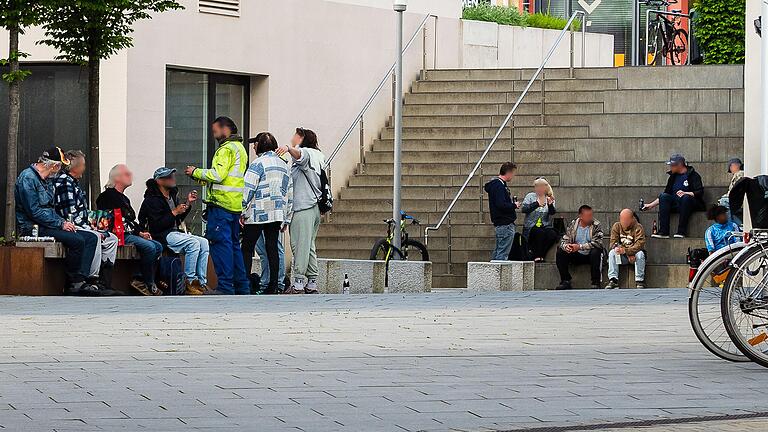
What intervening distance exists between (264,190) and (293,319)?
4538mm

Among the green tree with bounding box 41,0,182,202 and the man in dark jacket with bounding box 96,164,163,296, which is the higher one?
the green tree with bounding box 41,0,182,202

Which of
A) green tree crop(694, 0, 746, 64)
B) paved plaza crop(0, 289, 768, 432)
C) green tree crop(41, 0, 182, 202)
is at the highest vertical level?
green tree crop(694, 0, 746, 64)

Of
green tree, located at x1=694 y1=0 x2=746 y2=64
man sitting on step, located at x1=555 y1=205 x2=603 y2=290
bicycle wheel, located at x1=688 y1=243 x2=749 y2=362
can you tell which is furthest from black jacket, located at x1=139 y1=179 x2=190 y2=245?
green tree, located at x1=694 y1=0 x2=746 y2=64

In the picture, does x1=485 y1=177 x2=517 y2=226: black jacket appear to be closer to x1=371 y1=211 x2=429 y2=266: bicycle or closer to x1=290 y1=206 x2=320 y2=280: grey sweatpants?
x1=371 y1=211 x2=429 y2=266: bicycle

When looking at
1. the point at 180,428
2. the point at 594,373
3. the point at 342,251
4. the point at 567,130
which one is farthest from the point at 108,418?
the point at 567,130

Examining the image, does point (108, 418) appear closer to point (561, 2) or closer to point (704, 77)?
point (704, 77)

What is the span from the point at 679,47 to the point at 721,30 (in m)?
2.09

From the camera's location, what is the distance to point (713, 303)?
30.9 feet

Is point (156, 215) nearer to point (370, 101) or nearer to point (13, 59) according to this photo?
point (13, 59)

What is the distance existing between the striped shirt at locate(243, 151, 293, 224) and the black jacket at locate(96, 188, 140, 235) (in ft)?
3.98

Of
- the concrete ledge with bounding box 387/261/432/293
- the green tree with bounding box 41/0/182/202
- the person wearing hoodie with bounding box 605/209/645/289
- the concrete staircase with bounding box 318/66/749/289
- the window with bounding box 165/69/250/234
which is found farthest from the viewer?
the window with bounding box 165/69/250/234

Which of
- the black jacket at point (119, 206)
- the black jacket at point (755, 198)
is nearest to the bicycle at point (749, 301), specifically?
the black jacket at point (755, 198)

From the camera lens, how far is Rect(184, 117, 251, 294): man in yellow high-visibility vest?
16547mm

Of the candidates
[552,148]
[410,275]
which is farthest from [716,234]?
[552,148]
